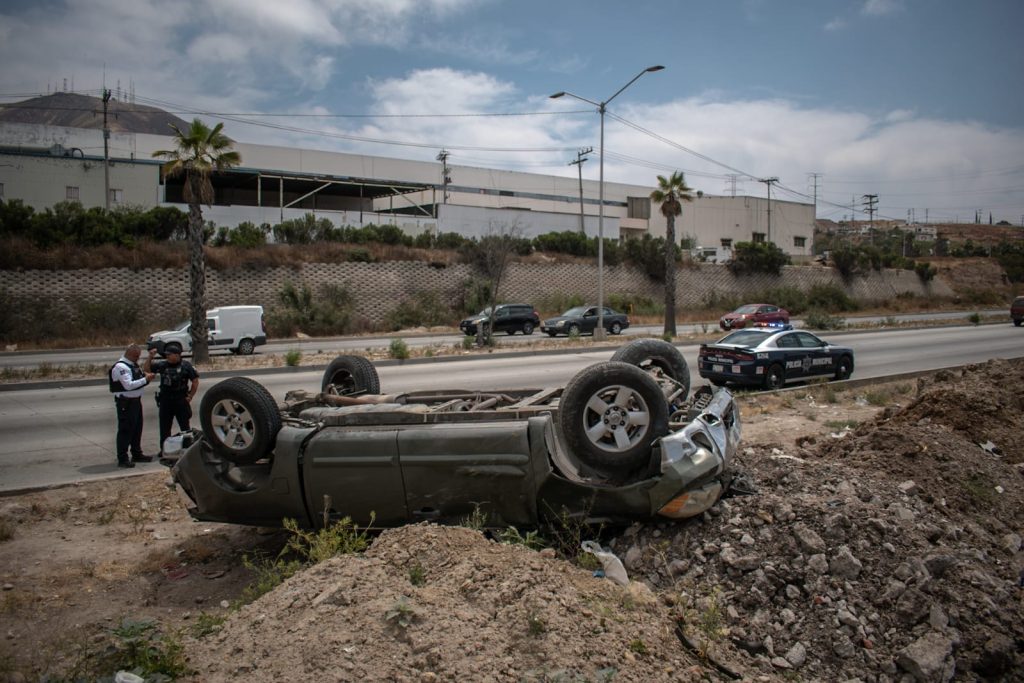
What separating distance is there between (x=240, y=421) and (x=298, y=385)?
37.0 feet

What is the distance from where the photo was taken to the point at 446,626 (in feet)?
12.4

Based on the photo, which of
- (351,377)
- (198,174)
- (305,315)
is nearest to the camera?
(351,377)

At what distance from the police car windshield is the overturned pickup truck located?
33.3ft

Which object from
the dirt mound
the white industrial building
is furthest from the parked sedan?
the dirt mound

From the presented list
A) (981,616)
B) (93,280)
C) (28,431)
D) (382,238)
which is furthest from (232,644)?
(382,238)

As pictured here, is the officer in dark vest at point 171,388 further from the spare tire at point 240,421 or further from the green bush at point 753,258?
the green bush at point 753,258

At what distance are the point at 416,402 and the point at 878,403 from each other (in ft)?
31.3

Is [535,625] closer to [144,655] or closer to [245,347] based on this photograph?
[144,655]

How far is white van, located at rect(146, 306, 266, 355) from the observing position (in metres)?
26.8

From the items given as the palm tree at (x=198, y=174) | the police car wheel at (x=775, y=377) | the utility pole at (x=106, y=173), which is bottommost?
the police car wheel at (x=775, y=377)

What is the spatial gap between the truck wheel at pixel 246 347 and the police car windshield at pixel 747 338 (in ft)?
62.4

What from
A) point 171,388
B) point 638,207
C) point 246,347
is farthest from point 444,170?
point 171,388

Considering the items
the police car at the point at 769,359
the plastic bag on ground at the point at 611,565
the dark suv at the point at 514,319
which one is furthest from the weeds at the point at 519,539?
the dark suv at the point at 514,319

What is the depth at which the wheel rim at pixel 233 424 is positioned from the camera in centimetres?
568
